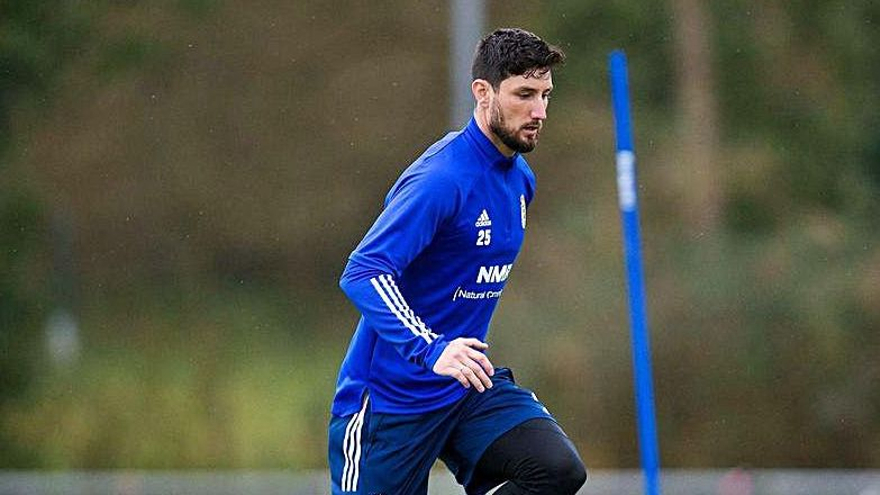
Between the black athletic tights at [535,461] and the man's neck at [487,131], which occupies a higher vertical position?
the man's neck at [487,131]

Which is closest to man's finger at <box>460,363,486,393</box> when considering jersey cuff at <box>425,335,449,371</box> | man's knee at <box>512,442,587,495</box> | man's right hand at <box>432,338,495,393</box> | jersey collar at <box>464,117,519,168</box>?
man's right hand at <box>432,338,495,393</box>

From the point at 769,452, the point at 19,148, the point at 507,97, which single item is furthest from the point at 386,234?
the point at 19,148

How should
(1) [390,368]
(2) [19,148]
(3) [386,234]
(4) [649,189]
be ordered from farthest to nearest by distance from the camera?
(2) [19,148] → (4) [649,189] → (1) [390,368] → (3) [386,234]

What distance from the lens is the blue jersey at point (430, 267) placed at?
485 cm

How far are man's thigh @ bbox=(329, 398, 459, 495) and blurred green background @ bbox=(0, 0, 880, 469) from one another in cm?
1101

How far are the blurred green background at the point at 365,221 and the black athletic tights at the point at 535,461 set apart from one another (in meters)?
11.1

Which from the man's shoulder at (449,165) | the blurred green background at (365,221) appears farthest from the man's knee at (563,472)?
the blurred green background at (365,221)

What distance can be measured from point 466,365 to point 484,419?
2.23 ft

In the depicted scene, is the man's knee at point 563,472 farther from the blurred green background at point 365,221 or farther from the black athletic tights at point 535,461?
the blurred green background at point 365,221

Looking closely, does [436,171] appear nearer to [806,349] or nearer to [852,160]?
[806,349]

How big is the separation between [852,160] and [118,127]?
9.22m

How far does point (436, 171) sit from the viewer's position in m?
4.96

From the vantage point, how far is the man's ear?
515 centimetres

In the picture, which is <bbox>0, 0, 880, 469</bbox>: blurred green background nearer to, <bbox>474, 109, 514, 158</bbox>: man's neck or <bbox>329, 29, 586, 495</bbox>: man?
<bbox>329, 29, 586, 495</bbox>: man
